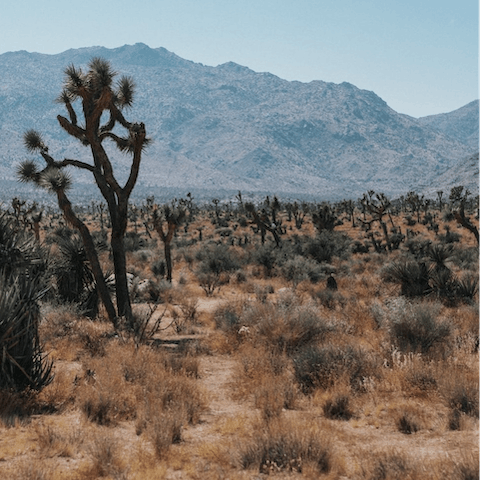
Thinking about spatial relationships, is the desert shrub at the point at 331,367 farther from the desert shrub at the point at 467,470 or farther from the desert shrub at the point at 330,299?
the desert shrub at the point at 330,299

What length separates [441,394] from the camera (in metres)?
6.76

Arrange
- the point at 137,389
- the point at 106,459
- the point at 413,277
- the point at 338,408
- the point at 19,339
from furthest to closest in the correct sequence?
1. the point at 413,277
2. the point at 137,389
3. the point at 19,339
4. the point at 338,408
5. the point at 106,459

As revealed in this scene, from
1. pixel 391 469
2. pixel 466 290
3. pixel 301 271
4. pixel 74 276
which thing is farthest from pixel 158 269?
pixel 391 469

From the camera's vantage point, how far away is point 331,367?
310 inches

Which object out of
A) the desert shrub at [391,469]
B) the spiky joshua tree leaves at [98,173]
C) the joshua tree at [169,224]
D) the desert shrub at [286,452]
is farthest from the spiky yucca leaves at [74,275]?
the desert shrub at [391,469]

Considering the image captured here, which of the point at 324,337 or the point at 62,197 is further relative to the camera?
the point at 62,197

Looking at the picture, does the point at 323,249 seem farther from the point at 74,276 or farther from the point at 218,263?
the point at 74,276

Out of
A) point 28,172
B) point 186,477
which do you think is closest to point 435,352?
point 186,477

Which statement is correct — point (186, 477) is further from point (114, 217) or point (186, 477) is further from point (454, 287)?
point (454, 287)

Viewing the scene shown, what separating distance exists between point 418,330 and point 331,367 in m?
2.35

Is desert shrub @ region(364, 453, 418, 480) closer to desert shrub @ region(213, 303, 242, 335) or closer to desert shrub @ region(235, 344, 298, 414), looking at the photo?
desert shrub @ region(235, 344, 298, 414)

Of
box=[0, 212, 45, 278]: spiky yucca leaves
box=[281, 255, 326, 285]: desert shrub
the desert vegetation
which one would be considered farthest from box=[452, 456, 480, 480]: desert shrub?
box=[281, 255, 326, 285]: desert shrub

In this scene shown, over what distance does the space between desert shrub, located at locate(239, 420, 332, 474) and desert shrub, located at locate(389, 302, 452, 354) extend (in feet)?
13.9

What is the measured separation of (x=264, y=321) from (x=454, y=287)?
7833 millimetres
